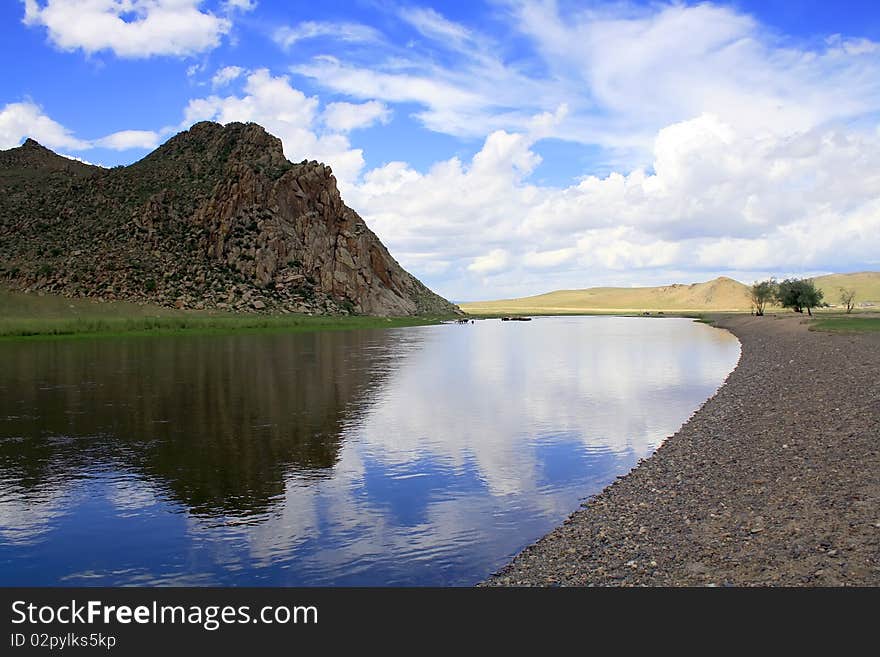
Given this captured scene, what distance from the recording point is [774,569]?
9.33 meters

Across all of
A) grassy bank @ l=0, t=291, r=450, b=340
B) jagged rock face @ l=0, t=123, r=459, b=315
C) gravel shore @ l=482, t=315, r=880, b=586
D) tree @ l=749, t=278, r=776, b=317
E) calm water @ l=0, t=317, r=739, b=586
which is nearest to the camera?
gravel shore @ l=482, t=315, r=880, b=586

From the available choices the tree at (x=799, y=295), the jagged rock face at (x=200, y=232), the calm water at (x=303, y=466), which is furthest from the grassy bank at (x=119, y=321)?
the tree at (x=799, y=295)

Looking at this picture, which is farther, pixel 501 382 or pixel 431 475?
pixel 501 382

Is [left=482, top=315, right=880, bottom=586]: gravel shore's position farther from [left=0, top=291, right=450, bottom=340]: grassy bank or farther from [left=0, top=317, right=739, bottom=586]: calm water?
[left=0, top=291, right=450, bottom=340]: grassy bank

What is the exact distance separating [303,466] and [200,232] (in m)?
117

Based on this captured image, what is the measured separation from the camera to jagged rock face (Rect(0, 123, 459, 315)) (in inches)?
4584

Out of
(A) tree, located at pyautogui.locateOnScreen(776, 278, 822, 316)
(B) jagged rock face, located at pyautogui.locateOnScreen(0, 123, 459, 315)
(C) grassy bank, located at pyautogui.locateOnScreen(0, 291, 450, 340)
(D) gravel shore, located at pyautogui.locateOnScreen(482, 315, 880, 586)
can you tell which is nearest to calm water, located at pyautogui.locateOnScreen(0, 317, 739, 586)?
(D) gravel shore, located at pyautogui.locateOnScreen(482, 315, 880, 586)

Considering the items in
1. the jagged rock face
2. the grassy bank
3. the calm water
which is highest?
the jagged rock face

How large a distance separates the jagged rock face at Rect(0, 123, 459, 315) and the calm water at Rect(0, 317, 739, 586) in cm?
8039

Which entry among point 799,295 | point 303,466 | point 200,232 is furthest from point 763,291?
point 303,466

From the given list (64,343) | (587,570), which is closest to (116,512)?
(587,570)

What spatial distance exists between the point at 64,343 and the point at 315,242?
72980 millimetres

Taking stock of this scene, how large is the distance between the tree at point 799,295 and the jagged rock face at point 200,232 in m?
74.1

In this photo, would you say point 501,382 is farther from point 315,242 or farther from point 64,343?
point 315,242
